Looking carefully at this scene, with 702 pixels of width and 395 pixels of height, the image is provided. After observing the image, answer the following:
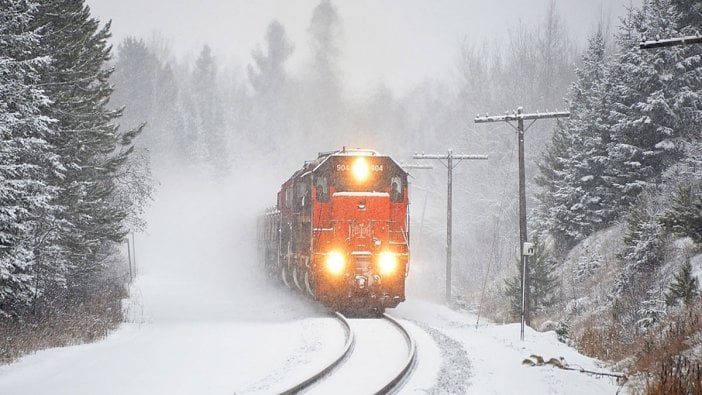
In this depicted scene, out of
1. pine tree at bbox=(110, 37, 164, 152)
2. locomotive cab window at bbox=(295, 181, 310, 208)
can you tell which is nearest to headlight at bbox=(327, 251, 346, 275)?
locomotive cab window at bbox=(295, 181, 310, 208)

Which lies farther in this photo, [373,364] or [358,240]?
[358,240]

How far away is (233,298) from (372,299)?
10924 mm

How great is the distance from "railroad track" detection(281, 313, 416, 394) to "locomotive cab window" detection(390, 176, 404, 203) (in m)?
4.10

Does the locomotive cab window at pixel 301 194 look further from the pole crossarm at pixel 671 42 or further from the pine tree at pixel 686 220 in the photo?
the pole crossarm at pixel 671 42

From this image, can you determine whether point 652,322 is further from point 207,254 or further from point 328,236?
point 207,254

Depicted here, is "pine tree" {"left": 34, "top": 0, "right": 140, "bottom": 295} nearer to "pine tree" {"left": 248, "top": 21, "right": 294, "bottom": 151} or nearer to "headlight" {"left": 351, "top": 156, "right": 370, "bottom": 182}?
"headlight" {"left": 351, "top": 156, "right": 370, "bottom": 182}

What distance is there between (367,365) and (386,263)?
6.62m

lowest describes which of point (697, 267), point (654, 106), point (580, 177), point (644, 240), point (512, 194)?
point (697, 267)

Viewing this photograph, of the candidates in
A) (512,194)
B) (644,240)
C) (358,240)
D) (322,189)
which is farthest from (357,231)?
(512,194)

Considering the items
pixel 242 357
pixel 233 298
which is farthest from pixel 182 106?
pixel 242 357

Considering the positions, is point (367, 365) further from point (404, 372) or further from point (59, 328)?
point (59, 328)

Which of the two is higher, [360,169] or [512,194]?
[360,169]

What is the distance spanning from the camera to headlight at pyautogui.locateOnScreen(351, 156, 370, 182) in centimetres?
1770

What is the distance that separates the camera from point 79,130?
1684 centimetres
